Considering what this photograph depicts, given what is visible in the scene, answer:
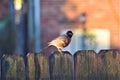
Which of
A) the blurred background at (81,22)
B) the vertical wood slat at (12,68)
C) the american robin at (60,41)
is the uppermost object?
the blurred background at (81,22)

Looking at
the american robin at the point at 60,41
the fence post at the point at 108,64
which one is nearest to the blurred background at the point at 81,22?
the american robin at the point at 60,41

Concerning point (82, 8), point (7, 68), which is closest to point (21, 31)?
point (7, 68)

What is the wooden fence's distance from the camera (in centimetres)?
351

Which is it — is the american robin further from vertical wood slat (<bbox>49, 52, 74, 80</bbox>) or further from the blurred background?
the blurred background

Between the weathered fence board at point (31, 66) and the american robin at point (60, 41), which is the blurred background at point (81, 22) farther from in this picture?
the weathered fence board at point (31, 66)

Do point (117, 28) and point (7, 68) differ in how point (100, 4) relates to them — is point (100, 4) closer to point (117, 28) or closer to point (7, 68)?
point (117, 28)

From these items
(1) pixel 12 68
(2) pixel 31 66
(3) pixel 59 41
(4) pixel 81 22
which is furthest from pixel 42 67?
(4) pixel 81 22

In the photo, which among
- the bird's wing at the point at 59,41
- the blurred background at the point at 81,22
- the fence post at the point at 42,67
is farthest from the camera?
the blurred background at the point at 81,22

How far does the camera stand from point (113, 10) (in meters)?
11.6

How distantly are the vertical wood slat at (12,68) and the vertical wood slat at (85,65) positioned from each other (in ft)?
1.31

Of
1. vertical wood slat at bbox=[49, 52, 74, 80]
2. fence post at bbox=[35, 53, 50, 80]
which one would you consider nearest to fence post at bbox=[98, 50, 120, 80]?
vertical wood slat at bbox=[49, 52, 74, 80]

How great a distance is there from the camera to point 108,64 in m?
3.55

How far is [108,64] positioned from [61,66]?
35cm

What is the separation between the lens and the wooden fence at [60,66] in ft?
11.5
